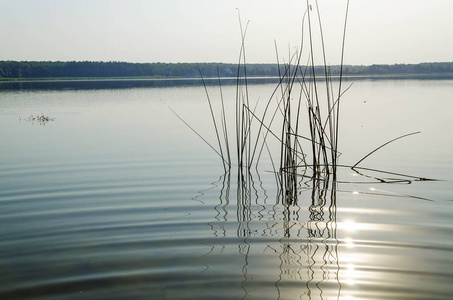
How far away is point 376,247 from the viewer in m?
4.20

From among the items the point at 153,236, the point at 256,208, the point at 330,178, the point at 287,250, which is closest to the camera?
the point at 287,250

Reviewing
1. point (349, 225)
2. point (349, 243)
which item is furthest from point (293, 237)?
point (349, 225)

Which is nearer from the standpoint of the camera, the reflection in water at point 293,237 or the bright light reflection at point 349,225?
the reflection in water at point 293,237

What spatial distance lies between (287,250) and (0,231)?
2.71 m

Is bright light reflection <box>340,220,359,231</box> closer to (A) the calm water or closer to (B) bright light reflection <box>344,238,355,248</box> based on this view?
(A) the calm water

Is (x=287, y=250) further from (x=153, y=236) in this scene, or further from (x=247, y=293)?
(x=153, y=236)

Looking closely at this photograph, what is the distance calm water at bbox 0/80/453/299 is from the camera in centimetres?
343

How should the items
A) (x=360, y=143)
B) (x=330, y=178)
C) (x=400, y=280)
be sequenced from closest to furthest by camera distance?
(x=400, y=280)
(x=330, y=178)
(x=360, y=143)

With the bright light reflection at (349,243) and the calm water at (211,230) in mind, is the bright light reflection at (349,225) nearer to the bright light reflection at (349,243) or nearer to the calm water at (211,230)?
the calm water at (211,230)

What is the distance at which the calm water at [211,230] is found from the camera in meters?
3.43

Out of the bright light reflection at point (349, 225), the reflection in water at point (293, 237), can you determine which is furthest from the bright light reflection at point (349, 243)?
the bright light reflection at point (349, 225)

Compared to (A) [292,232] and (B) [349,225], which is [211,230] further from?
(B) [349,225]

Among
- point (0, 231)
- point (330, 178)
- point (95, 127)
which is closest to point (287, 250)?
point (0, 231)

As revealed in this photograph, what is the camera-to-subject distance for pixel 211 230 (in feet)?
15.7
